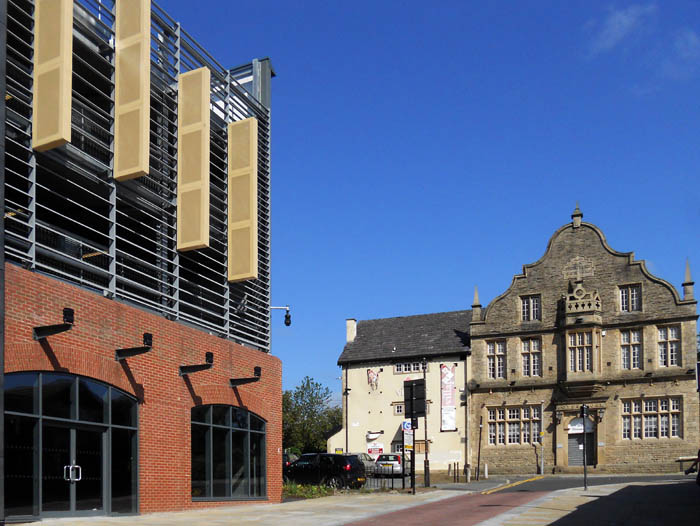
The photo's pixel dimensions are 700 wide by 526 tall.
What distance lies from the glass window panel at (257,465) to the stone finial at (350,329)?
35502 mm

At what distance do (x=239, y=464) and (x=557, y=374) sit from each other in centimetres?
3166

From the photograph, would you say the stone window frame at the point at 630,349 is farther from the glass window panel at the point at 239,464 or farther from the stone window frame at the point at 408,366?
the glass window panel at the point at 239,464

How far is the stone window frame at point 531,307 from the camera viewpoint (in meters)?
52.7

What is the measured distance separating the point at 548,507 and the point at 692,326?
29.3 meters

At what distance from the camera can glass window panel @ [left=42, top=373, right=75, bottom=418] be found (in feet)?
51.2

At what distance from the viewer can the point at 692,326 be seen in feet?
156

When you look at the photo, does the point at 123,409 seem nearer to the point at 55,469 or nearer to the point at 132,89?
the point at 55,469

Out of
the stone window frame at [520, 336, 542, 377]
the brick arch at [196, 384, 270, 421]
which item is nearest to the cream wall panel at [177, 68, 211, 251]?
the brick arch at [196, 384, 270, 421]

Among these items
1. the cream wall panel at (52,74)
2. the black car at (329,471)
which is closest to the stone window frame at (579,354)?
the black car at (329,471)

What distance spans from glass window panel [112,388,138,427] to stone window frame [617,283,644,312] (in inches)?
1482

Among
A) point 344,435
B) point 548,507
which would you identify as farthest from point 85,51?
point 344,435

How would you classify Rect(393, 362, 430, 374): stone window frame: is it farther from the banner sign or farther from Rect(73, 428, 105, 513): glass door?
Rect(73, 428, 105, 513): glass door

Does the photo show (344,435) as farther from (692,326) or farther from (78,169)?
(78,169)

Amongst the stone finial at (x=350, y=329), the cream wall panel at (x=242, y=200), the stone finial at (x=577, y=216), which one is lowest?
the stone finial at (x=350, y=329)
